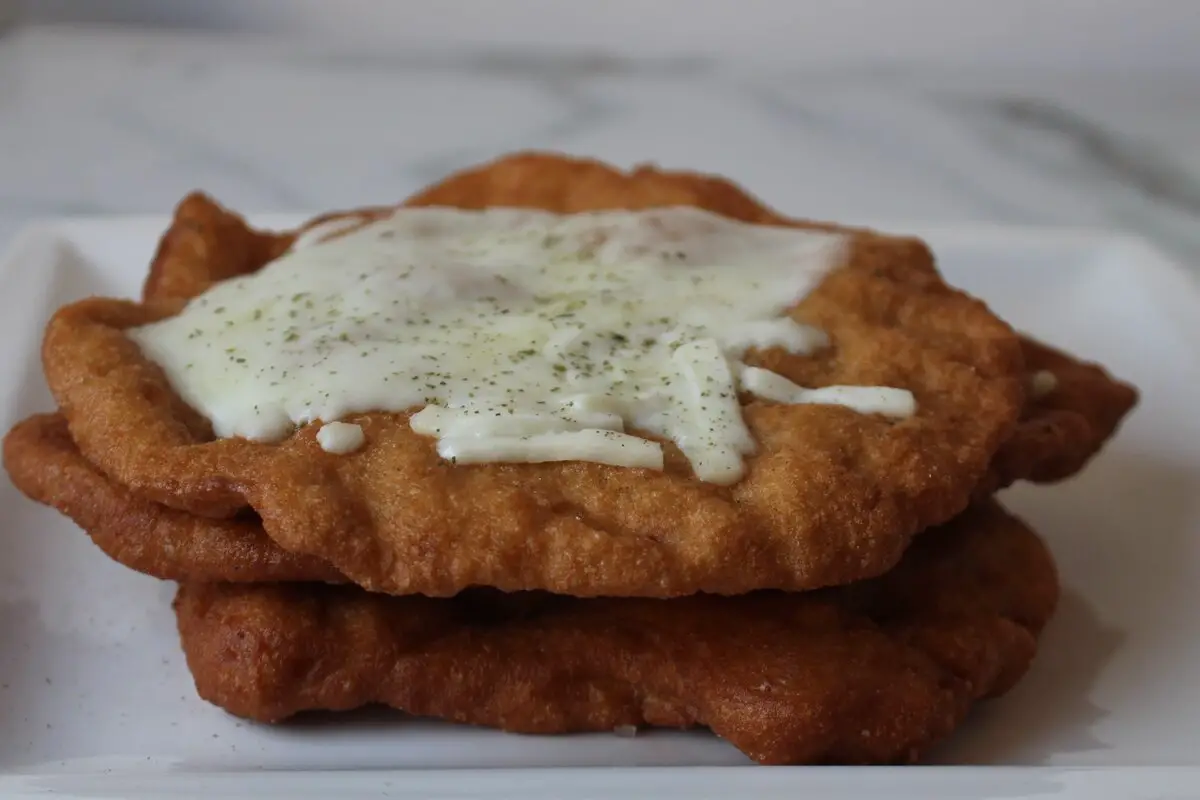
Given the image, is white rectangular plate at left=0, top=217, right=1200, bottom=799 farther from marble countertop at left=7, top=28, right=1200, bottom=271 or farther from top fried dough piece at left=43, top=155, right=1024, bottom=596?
marble countertop at left=7, top=28, right=1200, bottom=271

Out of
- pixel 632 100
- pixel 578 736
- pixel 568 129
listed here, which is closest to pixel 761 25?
pixel 632 100

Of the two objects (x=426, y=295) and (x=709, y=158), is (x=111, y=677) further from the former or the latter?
(x=709, y=158)

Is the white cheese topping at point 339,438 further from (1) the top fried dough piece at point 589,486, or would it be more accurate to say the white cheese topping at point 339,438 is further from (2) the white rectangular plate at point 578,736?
(2) the white rectangular plate at point 578,736

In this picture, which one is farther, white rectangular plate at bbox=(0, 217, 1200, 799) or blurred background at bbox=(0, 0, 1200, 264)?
blurred background at bbox=(0, 0, 1200, 264)

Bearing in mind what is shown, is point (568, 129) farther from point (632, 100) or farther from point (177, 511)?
point (177, 511)

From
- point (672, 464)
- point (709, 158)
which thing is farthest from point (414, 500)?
point (709, 158)

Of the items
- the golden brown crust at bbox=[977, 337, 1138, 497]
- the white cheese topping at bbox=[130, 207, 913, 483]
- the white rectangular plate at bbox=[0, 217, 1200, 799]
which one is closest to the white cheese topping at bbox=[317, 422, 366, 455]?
the white cheese topping at bbox=[130, 207, 913, 483]
